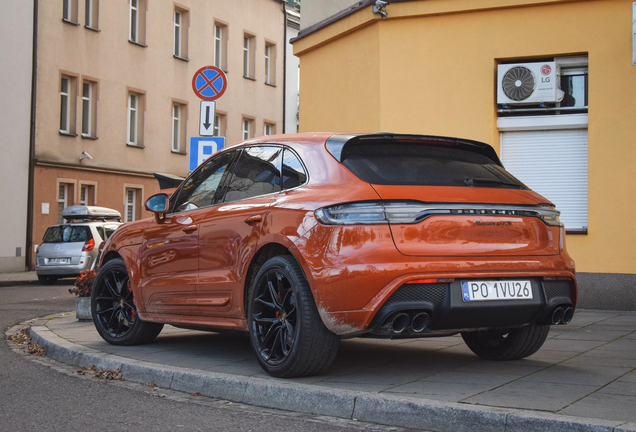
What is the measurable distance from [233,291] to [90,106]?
80.4ft

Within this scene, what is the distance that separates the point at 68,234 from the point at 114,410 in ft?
57.1

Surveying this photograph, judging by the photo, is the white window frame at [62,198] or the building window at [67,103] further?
the building window at [67,103]

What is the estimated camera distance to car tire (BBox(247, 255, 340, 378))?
516 centimetres

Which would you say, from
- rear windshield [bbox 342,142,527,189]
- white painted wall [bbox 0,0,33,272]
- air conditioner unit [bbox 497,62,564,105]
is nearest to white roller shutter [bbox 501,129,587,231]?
air conditioner unit [bbox 497,62,564,105]

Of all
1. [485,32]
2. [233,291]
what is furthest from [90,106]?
[233,291]

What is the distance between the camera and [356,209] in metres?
5.00

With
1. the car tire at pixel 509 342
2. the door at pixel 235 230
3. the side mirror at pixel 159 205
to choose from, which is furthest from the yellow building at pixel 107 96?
the car tire at pixel 509 342

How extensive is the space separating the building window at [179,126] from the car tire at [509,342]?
92.3 feet

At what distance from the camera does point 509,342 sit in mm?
6211

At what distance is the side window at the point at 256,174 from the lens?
5.95m

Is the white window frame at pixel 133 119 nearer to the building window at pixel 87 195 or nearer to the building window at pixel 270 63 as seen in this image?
the building window at pixel 87 195

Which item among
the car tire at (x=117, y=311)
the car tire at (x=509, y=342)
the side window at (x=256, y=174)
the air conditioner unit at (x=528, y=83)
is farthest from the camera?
the air conditioner unit at (x=528, y=83)

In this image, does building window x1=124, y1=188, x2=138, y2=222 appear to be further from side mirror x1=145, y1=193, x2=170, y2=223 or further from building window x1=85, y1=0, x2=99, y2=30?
side mirror x1=145, y1=193, x2=170, y2=223

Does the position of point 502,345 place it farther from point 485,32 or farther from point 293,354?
point 485,32
